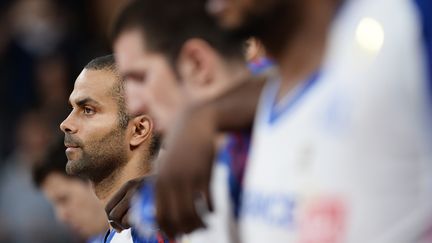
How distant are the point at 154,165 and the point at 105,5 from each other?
255 inches

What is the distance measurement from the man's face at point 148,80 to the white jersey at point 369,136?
2.04 ft

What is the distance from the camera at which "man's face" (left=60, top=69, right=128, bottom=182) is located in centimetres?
439

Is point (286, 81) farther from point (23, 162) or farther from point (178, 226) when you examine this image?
point (23, 162)

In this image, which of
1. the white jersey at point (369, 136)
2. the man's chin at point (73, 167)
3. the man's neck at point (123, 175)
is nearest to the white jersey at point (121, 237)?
the man's neck at point (123, 175)

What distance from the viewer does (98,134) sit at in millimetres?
4398

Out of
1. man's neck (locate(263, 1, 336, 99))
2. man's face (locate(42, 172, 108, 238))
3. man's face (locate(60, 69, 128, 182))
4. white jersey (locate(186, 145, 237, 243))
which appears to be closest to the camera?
man's neck (locate(263, 1, 336, 99))

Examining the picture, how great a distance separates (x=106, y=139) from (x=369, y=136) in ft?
8.01

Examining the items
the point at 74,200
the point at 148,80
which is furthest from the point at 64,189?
the point at 148,80

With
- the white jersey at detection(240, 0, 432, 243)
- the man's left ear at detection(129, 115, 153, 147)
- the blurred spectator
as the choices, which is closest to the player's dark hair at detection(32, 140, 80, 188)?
the blurred spectator

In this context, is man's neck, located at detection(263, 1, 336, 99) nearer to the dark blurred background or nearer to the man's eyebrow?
the man's eyebrow

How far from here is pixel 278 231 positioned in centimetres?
235

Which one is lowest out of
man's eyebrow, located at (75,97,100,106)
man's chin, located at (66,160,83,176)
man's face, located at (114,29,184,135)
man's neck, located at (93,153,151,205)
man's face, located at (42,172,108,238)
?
man's face, located at (42,172,108,238)

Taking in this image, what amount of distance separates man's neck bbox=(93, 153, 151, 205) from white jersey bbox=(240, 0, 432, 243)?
2.11 m

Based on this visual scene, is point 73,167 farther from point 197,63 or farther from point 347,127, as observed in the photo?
point 347,127
